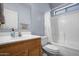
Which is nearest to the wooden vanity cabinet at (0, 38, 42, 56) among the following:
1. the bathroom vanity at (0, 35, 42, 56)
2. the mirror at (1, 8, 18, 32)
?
the bathroom vanity at (0, 35, 42, 56)

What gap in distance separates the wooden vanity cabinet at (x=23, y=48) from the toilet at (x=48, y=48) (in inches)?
2.5

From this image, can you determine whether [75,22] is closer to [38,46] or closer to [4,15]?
[38,46]

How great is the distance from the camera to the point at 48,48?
1325 millimetres

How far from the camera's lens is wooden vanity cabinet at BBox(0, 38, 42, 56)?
113 cm

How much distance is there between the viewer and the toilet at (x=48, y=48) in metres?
1.30

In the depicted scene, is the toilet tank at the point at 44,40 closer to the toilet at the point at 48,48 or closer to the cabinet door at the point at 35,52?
the toilet at the point at 48,48

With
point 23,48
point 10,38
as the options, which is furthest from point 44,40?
point 10,38

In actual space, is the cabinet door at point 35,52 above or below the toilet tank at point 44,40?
below

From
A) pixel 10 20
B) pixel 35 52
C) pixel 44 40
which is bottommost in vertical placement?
pixel 35 52

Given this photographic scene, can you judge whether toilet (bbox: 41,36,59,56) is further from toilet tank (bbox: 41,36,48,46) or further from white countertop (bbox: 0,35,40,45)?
white countertop (bbox: 0,35,40,45)

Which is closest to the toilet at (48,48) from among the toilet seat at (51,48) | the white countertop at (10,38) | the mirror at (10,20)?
the toilet seat at (51,48)

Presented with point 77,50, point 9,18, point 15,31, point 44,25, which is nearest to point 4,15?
point 9,18

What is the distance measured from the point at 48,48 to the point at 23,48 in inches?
13.2

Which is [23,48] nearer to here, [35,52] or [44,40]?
[35,52]
